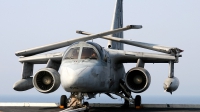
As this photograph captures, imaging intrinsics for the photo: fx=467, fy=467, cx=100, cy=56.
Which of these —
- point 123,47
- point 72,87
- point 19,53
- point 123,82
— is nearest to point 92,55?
point 72,87

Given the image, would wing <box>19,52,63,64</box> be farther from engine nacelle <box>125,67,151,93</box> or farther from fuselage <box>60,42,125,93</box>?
engine nacelle <box>125,67,151,93</box>

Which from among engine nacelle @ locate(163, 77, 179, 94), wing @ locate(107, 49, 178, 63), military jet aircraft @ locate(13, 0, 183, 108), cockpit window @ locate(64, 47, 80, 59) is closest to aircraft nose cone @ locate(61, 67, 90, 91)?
military jet aircraft @ locate(13, 0, 183, 108)

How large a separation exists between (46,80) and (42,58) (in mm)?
1948

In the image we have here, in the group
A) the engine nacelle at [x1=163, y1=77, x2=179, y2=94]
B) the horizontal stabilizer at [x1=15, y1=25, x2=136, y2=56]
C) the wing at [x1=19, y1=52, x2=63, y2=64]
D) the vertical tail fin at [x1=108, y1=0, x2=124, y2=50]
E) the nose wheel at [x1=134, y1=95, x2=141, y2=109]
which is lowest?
the nose wheel at [x1=134, y1=95, x2=141, y2=109]

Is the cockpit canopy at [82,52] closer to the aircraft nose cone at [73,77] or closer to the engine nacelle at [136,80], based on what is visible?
the aircraft nose cone at [73,77]

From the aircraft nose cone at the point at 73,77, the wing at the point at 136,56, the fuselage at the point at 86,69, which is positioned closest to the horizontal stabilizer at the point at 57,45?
the wing at the point at 136,56

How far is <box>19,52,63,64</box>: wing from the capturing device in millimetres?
22977

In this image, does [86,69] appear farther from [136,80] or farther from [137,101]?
[137,101]

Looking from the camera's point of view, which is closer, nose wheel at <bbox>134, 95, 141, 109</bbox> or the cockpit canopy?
the cockpit canopy

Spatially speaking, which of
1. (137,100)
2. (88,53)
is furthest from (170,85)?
(88,53)

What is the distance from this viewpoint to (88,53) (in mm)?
19531

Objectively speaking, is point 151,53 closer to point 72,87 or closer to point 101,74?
point 101,74

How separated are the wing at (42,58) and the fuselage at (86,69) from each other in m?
2.85

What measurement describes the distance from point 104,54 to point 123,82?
3.58 meters
